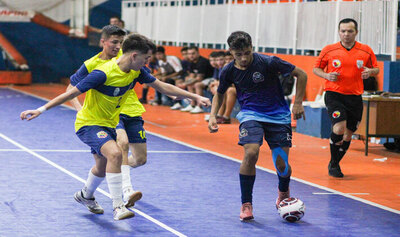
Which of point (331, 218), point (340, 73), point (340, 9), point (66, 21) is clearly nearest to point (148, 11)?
point (66, 21)

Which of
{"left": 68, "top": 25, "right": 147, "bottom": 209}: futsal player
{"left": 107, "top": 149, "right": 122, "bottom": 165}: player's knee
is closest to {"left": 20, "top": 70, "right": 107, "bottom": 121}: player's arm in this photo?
{"left": 68, "top": 25, "right": 147, "bottom": 209}: futsal player

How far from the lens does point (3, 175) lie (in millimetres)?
9281

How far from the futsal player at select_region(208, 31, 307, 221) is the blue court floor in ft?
1.49

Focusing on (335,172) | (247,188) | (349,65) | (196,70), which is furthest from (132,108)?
(196,70)

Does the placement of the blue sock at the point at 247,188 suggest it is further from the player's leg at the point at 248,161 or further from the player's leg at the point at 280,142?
the player's leg at the point at 280,142

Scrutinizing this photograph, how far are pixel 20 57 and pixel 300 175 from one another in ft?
62.1

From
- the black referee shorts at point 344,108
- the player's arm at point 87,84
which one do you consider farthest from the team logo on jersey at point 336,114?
the player's arm at point 87,84

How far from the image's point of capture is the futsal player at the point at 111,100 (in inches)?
266

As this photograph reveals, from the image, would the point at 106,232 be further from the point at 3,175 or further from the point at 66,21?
the point at 66,21

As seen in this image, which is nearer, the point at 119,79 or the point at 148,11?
the point at 119,79

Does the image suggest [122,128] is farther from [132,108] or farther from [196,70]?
[196,70]

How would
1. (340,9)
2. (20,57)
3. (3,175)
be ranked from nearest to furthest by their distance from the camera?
(3,175), (340,9), (20,57)

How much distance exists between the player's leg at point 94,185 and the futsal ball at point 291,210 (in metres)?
1.74

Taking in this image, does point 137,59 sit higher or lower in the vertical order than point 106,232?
higher
